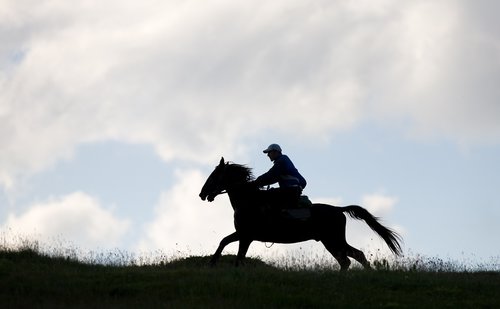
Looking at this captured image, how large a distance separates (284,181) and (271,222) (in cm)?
94

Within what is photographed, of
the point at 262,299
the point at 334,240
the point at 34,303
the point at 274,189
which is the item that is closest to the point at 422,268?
the point at 334,240

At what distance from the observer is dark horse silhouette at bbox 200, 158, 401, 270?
894 inches

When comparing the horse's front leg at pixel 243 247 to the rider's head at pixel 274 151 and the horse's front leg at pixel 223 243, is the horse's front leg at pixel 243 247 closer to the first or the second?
the horse's front leg at pixel 223 243

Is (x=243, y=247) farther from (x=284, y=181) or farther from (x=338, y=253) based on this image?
(x=338, y=253)

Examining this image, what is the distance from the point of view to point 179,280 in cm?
1889

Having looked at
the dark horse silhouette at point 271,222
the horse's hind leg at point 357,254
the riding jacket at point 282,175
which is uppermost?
the riding jacket at point 282,175

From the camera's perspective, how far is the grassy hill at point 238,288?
1727 centimetres

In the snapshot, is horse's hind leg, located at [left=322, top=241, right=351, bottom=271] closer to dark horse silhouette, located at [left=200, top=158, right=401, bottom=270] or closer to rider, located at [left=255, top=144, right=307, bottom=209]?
dark horse silhouette, located at [left=200, top=158, right=401, bottom=270]

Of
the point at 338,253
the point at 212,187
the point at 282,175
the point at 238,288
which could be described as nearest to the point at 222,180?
the point at 212,187

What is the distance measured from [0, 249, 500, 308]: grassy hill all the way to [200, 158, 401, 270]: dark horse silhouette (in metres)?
1.98

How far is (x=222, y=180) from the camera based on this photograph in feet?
76.9

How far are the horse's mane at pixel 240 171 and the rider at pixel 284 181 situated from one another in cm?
56

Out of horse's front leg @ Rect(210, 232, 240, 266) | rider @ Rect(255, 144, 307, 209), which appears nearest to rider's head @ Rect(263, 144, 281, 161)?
rider @ Rect(255, 144, 307, 209)

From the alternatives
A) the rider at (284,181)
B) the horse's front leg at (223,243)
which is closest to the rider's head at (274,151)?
the rider at (284,181)
